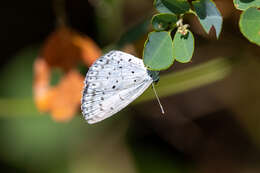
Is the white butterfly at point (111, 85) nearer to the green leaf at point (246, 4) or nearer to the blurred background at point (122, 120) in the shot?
the green leaf at point (246, 4)

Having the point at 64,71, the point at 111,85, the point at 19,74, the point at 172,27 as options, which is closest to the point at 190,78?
the point at 64,71

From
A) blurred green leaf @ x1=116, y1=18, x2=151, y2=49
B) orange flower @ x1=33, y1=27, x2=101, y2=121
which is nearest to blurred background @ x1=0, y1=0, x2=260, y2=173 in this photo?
orange flower @ x1=33, y1=27, x2=101, y2=121

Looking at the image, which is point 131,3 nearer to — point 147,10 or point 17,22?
point 147,10

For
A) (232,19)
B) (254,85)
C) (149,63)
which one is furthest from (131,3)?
(149,63)

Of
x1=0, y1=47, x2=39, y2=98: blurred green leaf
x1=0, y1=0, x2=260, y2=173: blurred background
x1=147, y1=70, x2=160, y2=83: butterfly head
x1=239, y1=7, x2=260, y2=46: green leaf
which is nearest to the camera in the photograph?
x1=239, y1=7, x2=260, y2=46: green leaf

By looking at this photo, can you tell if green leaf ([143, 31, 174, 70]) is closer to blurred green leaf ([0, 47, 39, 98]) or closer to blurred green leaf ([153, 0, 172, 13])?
blurred green leaf ([153, 0, 172, 13])
